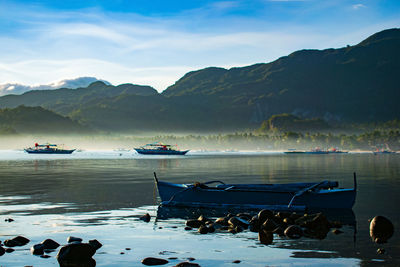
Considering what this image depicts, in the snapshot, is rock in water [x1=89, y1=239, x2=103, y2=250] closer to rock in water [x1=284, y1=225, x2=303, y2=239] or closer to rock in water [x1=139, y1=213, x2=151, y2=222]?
rock in water [x1=139, y1=213, x2=151, y2=222]

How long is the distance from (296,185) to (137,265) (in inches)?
877

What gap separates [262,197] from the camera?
37.4 meters

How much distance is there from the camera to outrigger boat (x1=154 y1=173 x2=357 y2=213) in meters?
36.6

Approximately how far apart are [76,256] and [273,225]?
1267cm

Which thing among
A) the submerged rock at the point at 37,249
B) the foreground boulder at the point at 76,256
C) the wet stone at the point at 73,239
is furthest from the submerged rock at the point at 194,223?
the submerged rock at the point at 37,249

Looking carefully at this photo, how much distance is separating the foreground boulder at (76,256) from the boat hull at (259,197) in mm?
17344

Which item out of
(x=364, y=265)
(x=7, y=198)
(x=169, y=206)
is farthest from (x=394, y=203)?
(x=7, y=198)

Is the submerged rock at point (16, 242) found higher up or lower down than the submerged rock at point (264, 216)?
lower down

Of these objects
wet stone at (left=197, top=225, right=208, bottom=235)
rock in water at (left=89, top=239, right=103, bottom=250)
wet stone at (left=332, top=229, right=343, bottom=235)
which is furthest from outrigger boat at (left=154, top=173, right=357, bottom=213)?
rock in water at (left=89, top=239, right=103, bottom=250)

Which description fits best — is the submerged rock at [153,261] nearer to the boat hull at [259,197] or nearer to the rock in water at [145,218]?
the rock in water at [145,218]

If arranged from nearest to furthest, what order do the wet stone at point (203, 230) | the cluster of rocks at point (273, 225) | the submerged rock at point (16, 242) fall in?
1. the submerged rock at point (16, 242)
2. the cluster of rocks at point (273, 225)
3. the wet stone at point (203, 230)

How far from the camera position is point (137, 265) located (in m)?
21.6

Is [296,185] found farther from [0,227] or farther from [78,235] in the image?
[0,227]

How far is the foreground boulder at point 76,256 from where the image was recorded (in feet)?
70.5
